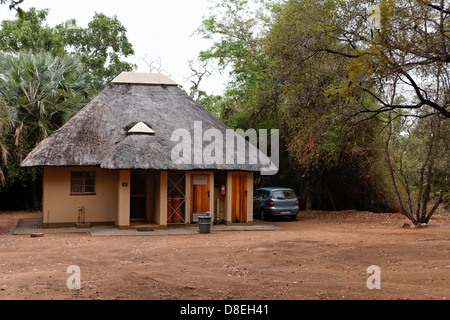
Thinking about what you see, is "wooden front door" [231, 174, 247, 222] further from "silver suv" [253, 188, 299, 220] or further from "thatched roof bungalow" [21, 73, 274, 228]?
"silver suv" [253, 188, 299, 220]

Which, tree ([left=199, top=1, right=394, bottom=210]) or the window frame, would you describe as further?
the window frame

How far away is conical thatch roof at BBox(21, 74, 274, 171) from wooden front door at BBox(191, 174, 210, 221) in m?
0.96

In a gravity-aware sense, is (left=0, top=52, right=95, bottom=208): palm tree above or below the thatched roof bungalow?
above

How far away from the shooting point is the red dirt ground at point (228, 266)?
819 cm

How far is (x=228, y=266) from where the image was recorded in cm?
1103

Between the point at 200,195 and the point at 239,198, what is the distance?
5.86ft

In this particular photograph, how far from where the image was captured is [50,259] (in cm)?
1184

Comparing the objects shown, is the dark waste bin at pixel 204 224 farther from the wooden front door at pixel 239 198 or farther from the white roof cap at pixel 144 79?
the white roof cap at pixel 144 79

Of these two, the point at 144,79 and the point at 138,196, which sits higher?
the point at 144,79

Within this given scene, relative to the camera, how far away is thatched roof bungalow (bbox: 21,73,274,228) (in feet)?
60.8

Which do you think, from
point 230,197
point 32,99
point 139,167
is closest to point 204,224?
point 230,197

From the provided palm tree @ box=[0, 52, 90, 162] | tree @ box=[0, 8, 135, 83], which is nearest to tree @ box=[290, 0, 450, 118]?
palm tree @ box=[0, 52, 90, 162]

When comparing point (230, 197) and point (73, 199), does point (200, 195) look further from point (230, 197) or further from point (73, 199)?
point (73, 199)

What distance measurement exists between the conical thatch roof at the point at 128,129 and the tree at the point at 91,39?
1415cm
